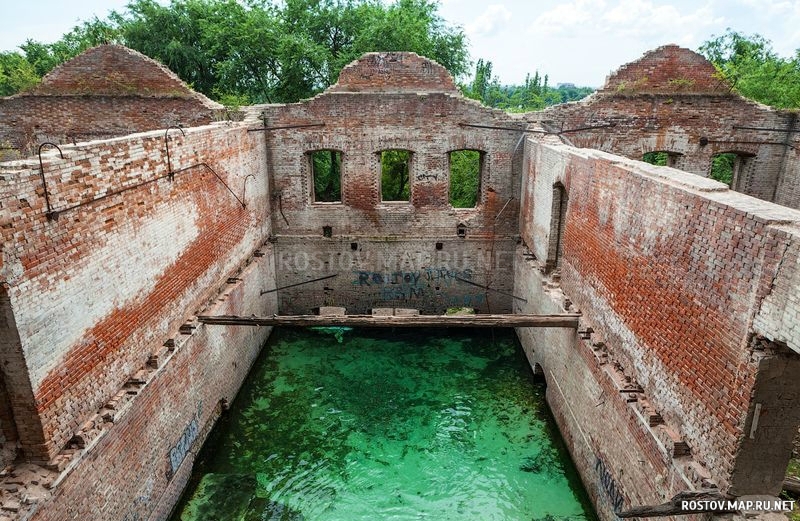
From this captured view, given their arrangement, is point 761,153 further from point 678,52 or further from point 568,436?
point 568,436

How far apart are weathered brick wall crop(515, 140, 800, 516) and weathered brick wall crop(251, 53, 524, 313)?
12.6 ft

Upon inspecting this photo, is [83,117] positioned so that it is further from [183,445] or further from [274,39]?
[183,445]

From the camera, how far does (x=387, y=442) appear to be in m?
8.66

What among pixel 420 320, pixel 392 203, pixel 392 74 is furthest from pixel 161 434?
pixel 392 74

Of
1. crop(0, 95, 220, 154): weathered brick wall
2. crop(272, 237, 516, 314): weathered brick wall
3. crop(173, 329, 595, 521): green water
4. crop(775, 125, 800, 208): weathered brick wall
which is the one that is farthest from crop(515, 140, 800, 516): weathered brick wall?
crop(0, 95, 220, 154): weathered brick wall

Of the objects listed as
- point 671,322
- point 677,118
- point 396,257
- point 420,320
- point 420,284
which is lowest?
point 420,284

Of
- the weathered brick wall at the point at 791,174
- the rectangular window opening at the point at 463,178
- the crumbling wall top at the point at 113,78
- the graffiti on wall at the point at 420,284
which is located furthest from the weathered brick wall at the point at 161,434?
the weathered brick wall at the point at 791,174

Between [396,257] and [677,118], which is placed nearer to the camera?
[677,118]

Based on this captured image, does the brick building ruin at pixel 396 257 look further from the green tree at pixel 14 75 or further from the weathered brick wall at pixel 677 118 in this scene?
the green tree at pixel 14 75

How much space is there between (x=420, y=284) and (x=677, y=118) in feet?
24.1

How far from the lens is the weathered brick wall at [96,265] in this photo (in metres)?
4.71

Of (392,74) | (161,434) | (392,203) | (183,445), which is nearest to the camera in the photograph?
(161,434)

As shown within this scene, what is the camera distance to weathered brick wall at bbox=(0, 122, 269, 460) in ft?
15.4

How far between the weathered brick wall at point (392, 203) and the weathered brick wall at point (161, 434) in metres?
2.91
